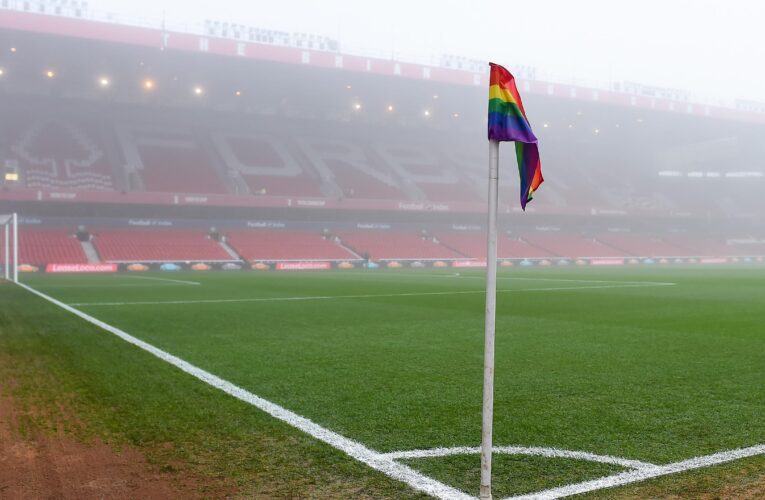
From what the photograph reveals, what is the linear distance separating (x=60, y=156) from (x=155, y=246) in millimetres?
9882

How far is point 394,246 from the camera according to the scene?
→ 46.7 m

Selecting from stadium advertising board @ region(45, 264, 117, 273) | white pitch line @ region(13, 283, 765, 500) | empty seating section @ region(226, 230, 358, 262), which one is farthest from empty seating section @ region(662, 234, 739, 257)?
white pitch line @ region(13, 283, 765, 500)

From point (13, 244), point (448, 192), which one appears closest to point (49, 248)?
point (13, 244)

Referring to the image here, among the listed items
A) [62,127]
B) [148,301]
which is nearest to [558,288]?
[148,301]

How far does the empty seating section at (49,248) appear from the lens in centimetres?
3509

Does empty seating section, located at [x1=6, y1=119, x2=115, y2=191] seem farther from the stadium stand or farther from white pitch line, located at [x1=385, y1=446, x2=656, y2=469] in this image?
white pitch line, located at [x1=385, y1=446, x2=656, y2=469]

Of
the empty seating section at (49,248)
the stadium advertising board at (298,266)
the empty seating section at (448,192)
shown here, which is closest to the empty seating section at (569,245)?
the empty seating section at (448,192)

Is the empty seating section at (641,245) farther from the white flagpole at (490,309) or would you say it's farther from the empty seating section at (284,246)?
the white flagpole at (490,309)

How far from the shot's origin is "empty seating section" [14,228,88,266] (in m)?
35.1

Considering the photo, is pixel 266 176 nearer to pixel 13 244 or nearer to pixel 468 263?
pixel 468 263

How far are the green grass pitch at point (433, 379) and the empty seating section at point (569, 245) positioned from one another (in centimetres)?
3826

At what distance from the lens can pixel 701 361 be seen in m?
7.11

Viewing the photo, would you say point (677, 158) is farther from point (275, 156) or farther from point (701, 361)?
point (701, 361)

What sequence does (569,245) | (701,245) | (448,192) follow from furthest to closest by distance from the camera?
(701,245) → (569,245) → (448,192)
